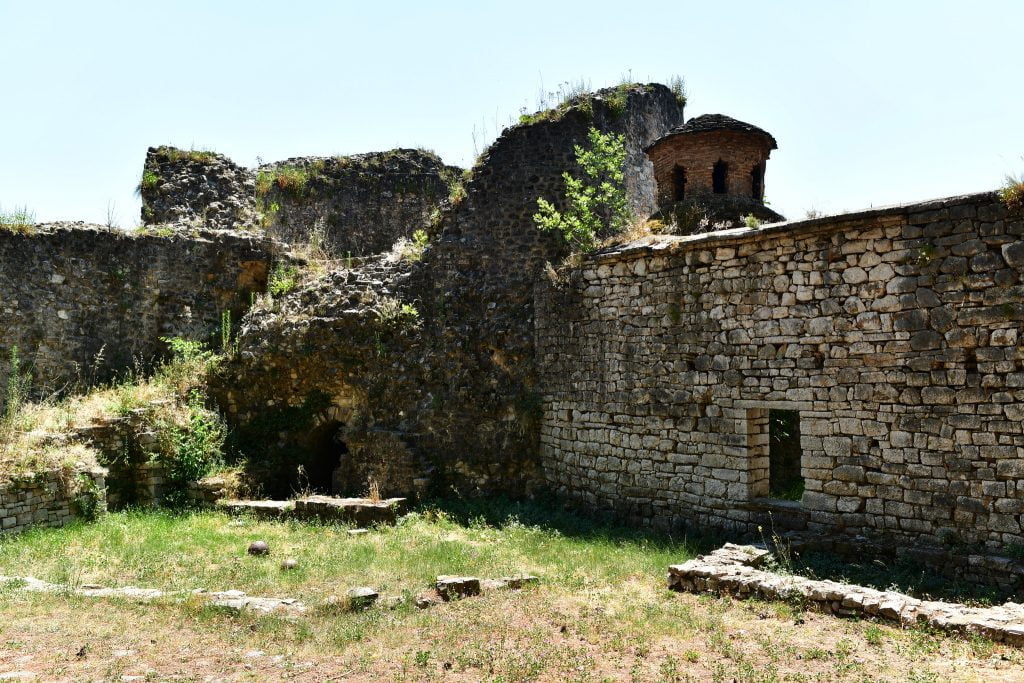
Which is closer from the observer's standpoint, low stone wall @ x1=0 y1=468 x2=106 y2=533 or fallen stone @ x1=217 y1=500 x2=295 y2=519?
low stone wall @ x1=0 y1=468 x2=106 y2=533

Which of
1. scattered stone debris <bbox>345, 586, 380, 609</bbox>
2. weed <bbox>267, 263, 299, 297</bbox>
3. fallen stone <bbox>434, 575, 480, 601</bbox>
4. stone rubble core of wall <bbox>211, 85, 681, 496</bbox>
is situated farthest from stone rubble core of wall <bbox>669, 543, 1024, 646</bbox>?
weed <bbox>267, 263, 299, 297</bbox>

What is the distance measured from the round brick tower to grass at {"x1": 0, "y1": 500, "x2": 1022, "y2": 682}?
260 inches

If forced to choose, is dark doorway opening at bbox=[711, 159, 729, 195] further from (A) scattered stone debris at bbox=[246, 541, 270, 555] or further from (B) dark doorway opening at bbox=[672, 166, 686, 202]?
(A) scattered stone debris at bbox=[246, 541, 270, 555]

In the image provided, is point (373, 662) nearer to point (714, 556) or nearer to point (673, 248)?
point (714, 556)

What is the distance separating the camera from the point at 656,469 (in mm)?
10656

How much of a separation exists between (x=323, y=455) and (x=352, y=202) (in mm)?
8416

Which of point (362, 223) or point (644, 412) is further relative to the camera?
point (362, 223)

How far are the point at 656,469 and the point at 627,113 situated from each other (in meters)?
8.20

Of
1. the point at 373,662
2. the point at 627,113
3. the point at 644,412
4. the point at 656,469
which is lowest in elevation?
the point at 373,662

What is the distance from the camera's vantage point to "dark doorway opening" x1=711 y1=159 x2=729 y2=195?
13.7 m

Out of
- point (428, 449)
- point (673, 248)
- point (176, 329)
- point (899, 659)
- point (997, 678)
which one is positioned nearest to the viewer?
point (997, 678)

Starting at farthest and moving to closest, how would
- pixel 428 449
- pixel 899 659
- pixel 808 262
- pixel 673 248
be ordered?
pixel 428 449, pixel 673 248, pixel 808 262, pixel 899 659

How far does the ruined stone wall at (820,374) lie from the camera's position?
789cm

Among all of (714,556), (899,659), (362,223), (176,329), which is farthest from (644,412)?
(362,223)
